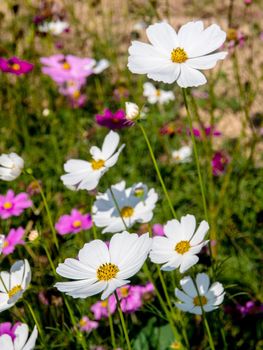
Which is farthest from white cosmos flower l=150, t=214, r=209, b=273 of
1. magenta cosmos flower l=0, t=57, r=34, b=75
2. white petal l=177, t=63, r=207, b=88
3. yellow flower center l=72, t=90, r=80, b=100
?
yellow flower center l=72, t=90, r=80, b=100

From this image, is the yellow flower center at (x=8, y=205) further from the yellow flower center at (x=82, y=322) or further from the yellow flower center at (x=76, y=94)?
the yellow flower center at (x=76, y=94)

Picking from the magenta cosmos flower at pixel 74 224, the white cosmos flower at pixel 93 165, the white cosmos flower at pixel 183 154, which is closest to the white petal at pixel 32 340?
the white cosmos flower at pixel 93 165

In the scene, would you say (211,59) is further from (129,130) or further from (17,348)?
(129,130)

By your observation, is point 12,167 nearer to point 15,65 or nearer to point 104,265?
point 104,265

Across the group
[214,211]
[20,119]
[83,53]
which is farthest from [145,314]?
[83,53]

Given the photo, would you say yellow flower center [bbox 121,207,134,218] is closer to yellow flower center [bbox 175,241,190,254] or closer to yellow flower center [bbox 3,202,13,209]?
yellow flower center [bbox 175,241,190,254]
